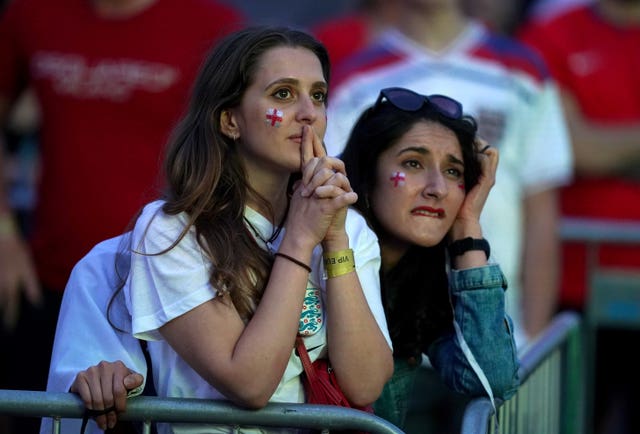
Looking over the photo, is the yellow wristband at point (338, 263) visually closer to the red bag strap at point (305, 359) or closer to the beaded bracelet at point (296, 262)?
the beaded bracelet at point (296, 262)

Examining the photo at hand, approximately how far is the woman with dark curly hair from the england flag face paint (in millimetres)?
449

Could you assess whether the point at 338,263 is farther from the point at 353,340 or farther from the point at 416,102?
the point at 416,102

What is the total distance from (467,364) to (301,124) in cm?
80

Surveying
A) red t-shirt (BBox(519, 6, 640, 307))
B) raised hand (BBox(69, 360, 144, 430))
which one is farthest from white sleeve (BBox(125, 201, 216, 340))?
red t-shirt (BBox(519, 6, 640, 307))

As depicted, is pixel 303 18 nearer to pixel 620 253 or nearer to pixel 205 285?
pixel 620 253

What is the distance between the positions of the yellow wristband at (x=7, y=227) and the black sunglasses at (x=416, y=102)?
218 centimetres

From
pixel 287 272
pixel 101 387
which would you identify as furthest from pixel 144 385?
pixel 287 272

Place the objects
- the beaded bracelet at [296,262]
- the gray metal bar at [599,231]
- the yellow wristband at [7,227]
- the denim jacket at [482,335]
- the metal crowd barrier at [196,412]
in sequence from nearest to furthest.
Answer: the metal crowd barrier at [196,412]
the beaded bracelet at [296,262]
the denim jacket at [482,335]
the yellow wristband at [7,227]
the gray metal bar at [599,231]

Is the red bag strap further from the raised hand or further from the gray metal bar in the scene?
the gray metal bar

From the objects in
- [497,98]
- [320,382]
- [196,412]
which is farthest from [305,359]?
[497,98]

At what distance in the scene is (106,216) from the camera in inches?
198

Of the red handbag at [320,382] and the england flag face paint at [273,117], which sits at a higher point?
the england flag face paint at [273,117]

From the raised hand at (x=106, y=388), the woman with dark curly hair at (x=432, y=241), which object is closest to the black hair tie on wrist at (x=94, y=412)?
the raised hand at (x=106, y=388)

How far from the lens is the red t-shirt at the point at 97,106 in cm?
504
